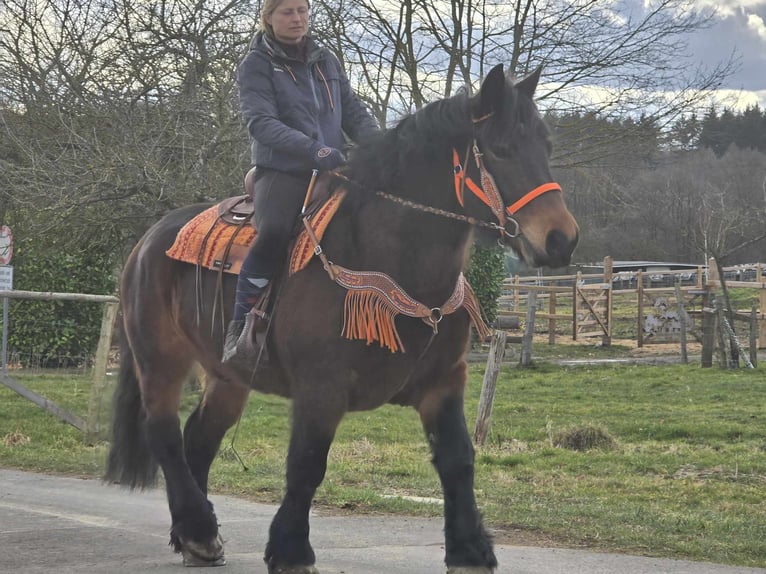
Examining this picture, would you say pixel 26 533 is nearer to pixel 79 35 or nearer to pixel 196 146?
pixel 196 146

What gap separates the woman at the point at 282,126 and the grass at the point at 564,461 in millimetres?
2524

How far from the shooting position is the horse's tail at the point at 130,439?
6.24 m

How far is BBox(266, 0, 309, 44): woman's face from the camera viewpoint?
507 cm

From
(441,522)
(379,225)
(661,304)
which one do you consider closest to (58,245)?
(441,522)

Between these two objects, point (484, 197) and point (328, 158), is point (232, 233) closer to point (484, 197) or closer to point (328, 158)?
point (328, 158)

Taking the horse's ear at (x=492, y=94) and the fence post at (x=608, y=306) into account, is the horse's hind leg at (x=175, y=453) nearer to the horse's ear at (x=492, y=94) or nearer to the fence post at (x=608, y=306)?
the horse's ear at (x=492, y=94)

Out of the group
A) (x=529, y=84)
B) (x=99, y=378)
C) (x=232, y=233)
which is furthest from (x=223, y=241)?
(x=99, y=378)

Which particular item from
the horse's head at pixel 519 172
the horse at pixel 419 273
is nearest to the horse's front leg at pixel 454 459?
the horse at pixel 419 273

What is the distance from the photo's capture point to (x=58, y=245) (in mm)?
16156

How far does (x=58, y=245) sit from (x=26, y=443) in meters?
5.70

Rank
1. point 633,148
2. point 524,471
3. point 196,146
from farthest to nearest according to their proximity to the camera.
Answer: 1. point 633,148
2. point 196,146
3. point 524,471

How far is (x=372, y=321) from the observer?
438 cm

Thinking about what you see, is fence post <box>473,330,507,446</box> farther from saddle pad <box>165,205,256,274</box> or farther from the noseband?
the noseband

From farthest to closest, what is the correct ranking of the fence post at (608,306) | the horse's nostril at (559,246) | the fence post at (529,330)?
1. the fence post at (608,306)
2. the fence post at (529,330)
3. the horse's nostril at (559,246)
